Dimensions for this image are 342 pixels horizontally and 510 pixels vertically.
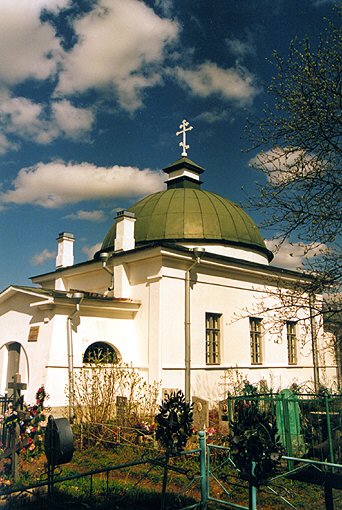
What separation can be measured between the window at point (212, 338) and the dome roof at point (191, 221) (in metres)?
2.99

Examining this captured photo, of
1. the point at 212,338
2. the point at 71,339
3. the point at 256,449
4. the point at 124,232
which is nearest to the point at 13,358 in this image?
the point at 71,339

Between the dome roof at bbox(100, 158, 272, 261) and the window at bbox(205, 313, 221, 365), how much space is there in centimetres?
299

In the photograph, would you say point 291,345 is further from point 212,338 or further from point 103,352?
point 103,352

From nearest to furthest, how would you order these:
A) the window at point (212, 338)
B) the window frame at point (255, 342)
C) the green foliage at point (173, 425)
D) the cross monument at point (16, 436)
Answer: the green foliage at point (173, 425) < the cross monument at point (16, 436) < the window at point (212, 338) < the window frame at point (255, 342)

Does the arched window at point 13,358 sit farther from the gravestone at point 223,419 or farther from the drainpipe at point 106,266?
the gravestone at point 223,419

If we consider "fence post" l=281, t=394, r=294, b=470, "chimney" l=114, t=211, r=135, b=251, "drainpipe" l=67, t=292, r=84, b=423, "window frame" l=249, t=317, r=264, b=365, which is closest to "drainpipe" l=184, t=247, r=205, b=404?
"chimney" l=114, t=211, r=135, b=251

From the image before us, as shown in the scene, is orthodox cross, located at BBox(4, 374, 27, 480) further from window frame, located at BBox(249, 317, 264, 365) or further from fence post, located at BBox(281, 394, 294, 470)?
window frame, located at BBox(249, 317, 264, 365)

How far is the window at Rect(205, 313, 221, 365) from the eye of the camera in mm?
16125

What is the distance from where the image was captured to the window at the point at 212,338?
16.1 meters

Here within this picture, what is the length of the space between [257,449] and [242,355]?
1242 cm

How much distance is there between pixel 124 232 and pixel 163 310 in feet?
10.8

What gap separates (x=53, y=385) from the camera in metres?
12.8

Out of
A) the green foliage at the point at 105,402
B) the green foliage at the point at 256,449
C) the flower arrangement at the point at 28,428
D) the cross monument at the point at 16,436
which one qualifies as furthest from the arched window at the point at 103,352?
the green foliage at the point at 256,449

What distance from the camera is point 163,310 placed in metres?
14.6
